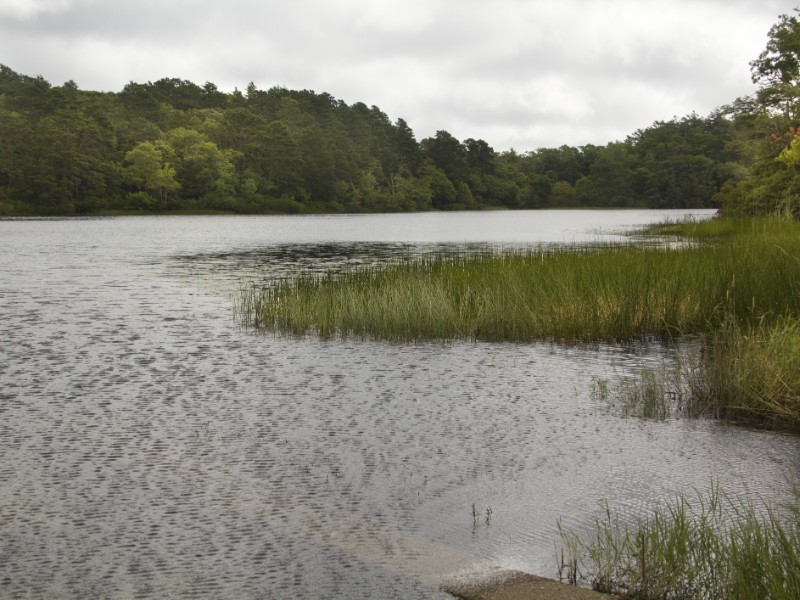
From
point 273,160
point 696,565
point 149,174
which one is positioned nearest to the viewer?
point 696,565

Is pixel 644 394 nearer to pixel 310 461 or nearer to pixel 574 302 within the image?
pixel 310 461

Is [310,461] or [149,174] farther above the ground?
[149,174]

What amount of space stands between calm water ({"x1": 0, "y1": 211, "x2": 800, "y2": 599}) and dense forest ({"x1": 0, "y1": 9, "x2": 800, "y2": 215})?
21917 millimetres

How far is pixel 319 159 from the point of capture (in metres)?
124

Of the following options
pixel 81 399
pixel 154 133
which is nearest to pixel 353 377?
pixel 81 399

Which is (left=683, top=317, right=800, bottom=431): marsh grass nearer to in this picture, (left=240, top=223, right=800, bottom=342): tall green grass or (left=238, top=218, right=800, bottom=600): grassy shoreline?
(left=238, top=218, right=800, bottom=600): grassy shoreline

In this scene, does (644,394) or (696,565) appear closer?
(696,565)

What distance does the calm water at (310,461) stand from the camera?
5504mm

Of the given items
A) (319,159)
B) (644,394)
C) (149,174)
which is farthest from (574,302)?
(319,159)

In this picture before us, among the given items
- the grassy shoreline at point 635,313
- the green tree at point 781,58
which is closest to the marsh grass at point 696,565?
the grassy shoreline at point 635,313

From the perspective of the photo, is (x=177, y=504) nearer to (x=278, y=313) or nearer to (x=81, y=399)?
(x=81, y=399)

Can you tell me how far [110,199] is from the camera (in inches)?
3676

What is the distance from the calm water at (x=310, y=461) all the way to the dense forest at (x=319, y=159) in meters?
21.9

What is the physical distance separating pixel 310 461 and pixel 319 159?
120m
